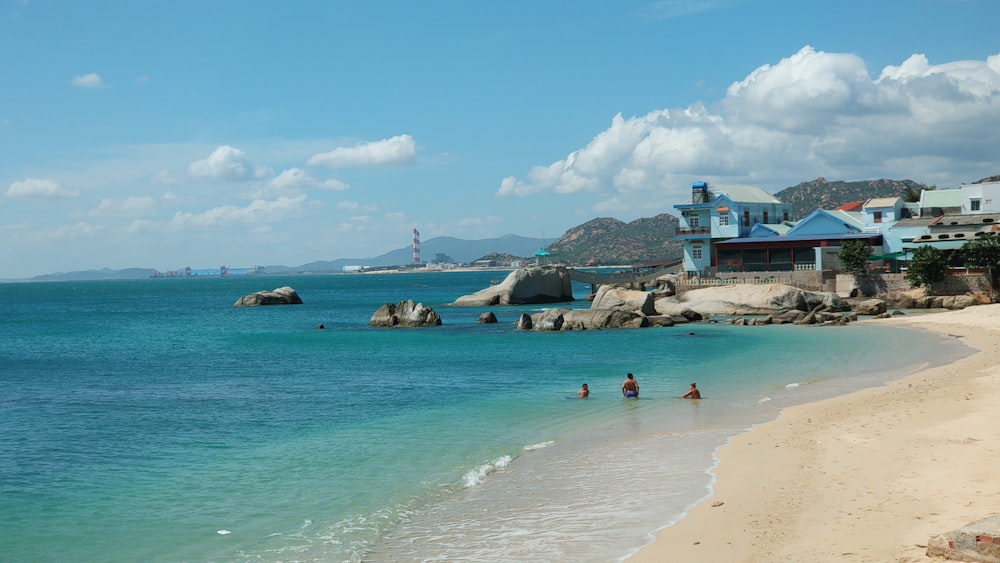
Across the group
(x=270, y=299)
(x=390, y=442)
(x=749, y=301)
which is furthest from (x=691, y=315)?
(x=270, y=299)

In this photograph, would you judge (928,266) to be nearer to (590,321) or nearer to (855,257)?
(855,257)

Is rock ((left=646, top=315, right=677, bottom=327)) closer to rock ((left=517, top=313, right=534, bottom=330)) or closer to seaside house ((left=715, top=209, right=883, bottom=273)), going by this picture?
rock ((left=517, top=313, right=534, bottom=330))

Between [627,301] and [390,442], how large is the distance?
1472 inches

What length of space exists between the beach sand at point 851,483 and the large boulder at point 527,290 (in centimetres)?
5447

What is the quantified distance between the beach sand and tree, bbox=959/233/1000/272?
33.9 metres

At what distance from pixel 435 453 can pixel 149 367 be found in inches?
958

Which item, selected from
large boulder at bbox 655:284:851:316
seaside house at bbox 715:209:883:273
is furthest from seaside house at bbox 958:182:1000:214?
large boulder at bbox 655:284:851:316

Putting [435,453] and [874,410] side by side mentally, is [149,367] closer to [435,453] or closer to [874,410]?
[435,453]

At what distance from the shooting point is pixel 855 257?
57750 millimetres

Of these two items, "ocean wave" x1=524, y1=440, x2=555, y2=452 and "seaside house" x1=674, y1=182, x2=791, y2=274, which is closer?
"ocean wave" x1=524, y1=440, x2=555, y2=452

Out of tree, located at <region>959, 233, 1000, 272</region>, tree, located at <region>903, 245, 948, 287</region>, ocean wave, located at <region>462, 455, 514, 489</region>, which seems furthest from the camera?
tree, located at <region>903, 245, 948, 287</region>

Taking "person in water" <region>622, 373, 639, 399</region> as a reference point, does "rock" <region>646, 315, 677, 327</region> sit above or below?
above

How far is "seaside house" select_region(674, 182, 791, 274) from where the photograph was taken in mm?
72562

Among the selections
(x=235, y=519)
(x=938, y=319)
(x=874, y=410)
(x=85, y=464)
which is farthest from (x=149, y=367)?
(x=938, y=319)
